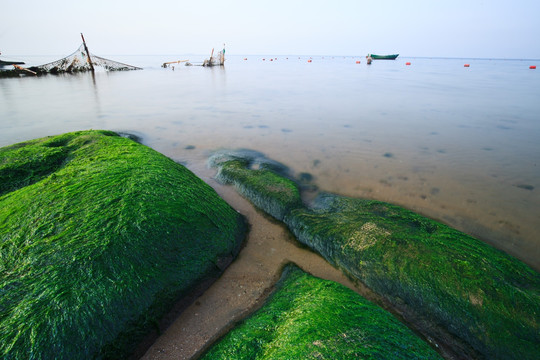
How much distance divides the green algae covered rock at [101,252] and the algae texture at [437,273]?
1.42 metres

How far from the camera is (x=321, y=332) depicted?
6.19 ft

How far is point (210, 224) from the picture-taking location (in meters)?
3.27

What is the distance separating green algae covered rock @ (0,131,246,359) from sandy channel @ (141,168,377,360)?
176mm

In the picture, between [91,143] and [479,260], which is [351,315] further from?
[91,143]

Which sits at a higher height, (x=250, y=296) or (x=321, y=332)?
(x=321, y=332)

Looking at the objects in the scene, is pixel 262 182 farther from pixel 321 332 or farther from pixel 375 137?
pixel 375 137

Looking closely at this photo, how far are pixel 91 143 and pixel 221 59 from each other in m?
49.7

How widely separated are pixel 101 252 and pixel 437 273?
3.34 metres

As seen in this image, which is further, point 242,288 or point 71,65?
point 71,65

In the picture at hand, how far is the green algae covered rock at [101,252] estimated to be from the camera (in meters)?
1.92

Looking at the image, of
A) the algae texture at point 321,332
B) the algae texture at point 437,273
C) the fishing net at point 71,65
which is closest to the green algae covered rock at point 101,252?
the algae texture at point 321,332

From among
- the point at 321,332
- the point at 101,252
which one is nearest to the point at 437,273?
the point at 321,332

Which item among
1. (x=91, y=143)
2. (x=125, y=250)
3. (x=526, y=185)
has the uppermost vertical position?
(x=91, y=143)

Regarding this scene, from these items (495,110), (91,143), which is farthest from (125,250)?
(495,110)
